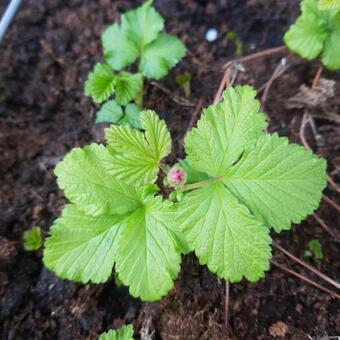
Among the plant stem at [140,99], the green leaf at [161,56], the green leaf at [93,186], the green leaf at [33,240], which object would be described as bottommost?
the green leaf at [33,240]

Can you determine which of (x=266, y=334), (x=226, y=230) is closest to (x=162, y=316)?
(x=266, y=334)

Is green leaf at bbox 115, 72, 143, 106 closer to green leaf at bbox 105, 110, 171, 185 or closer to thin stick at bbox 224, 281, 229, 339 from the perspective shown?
green leaf at bbox 105, 110, 171, 185

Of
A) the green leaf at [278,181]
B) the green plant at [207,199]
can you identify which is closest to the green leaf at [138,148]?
the green plant at [207,199]

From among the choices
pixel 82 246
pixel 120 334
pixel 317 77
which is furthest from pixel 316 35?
pixel 120 334

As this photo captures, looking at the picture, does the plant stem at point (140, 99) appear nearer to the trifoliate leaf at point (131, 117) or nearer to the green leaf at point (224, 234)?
the trifoliate leaf at point (131, 117)

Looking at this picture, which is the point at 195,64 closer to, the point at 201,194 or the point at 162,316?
the point at 201,194

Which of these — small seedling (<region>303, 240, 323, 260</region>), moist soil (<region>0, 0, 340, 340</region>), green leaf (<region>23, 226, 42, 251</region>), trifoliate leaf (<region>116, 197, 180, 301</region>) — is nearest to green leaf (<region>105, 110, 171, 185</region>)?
trifoliate leaf (<region>116, 197, 180, 301</region>)
